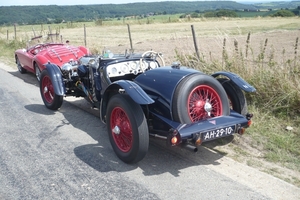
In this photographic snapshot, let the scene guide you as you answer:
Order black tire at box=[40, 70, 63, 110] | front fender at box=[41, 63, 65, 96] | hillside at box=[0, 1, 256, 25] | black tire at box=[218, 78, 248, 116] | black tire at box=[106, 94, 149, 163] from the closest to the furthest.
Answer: black tire at box=[106, 94, 149, 163] < black tire at box=[218, 78, 248, 116] < front fender at box=[41, 63, 65, 96] < black tire at box=[40, 70, 63, 110] < hillside at box=[0, 1, 256, 25]

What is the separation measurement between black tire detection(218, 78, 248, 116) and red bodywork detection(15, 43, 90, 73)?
17.0ft

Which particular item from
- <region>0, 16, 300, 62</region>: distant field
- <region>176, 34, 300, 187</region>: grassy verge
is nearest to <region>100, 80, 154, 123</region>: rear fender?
<region>176, 34, 300, 187</region>: grassy verge

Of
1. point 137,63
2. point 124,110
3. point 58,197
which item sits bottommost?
point 58,197

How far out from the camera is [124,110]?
169 inches

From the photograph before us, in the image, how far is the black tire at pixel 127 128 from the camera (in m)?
4.08

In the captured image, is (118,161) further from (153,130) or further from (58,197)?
(58,197)

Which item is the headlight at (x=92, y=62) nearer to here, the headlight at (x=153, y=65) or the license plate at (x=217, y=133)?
the headlight at (x=153, y=65)

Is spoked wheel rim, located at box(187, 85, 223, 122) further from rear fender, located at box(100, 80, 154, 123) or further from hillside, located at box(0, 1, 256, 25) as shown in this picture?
hillside, located at box(0, 1, 256, 25)

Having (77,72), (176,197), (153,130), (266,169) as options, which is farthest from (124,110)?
(77,72)

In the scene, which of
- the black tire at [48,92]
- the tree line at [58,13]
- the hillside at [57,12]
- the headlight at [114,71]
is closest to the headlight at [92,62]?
the headlight at [114,71]

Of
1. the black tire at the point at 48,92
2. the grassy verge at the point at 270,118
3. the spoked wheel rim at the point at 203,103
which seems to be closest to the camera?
the spoked wheel rim at the point at 203,103

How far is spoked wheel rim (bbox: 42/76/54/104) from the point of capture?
23.0 feet

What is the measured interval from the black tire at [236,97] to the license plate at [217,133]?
78 centimetres

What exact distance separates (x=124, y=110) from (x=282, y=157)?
2.13m
